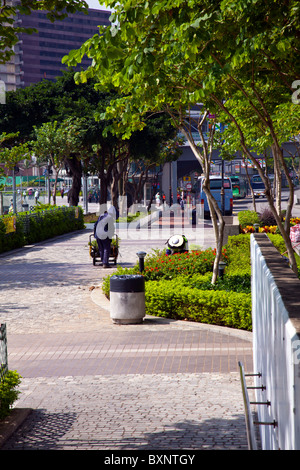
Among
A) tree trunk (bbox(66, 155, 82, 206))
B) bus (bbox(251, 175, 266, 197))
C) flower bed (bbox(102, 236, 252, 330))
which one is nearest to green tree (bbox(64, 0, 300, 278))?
flower bed (bbox(102, 236, 252, 330))

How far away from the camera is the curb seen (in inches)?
267

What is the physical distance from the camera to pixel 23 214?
29.3m

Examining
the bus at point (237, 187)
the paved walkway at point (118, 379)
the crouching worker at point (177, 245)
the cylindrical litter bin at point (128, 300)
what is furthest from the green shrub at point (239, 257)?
the bus at point (237, 187)

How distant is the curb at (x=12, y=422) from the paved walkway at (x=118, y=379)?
0.24ft

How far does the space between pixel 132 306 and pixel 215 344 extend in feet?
7.43

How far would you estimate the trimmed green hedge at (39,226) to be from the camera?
26.2 meters

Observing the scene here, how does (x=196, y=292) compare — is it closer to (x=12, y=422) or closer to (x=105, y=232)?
(x=12, y=422)

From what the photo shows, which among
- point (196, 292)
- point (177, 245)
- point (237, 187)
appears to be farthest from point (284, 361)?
point (237, 187)

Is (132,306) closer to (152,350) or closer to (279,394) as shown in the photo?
(152,350)

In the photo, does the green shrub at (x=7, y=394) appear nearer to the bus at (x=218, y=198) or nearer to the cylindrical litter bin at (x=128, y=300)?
the cylindrical litter bin at (x=128, y=300)

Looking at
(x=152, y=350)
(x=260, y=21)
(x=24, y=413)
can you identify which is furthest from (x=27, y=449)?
(x=260, y=21)
